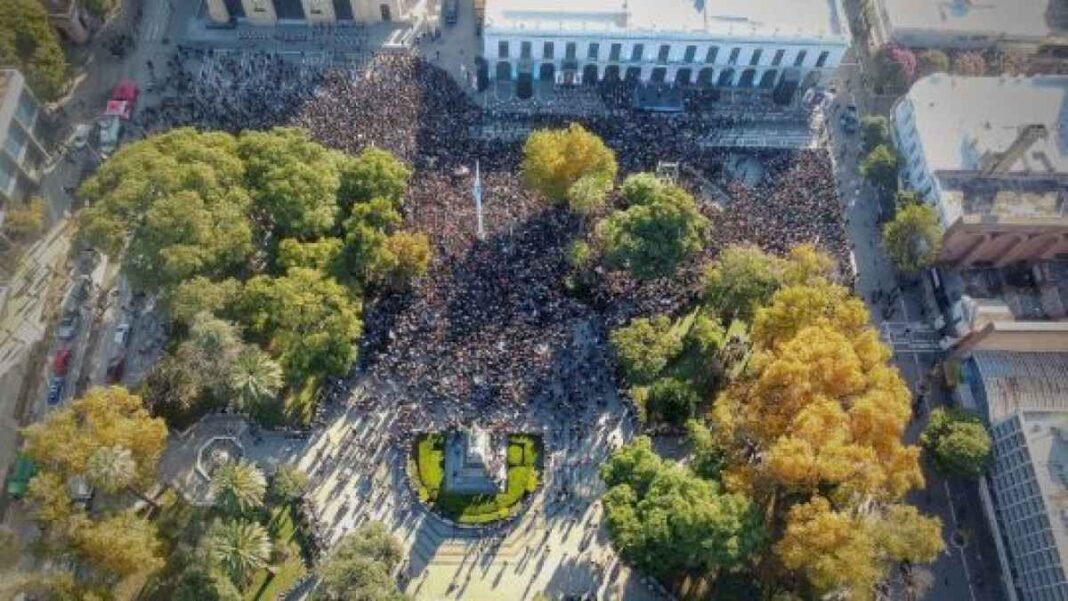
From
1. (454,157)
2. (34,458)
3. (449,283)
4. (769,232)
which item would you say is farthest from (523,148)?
(34,458)

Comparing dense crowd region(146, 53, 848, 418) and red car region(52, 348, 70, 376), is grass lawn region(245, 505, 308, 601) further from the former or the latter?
red car region(52, 348, 70, 376)

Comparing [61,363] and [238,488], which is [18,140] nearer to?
[61,363]

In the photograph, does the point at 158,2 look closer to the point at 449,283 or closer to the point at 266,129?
the point at 266,129

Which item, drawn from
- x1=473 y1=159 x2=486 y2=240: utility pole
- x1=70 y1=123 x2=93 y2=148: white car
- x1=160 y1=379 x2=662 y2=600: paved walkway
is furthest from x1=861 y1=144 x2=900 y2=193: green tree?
x1=70 y1=123 x2=93 y2=148: white car

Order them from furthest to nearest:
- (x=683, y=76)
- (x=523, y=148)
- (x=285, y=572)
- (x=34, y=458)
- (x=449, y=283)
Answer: (x=683, y=76)
(x=523, y=148)
(x=449, y=283)
(x=285, y=572)
(x=34, y=458)

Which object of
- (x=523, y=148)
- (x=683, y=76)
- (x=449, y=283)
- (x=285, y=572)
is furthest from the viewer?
(x=683, y=76)

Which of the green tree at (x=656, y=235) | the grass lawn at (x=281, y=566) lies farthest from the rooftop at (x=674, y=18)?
the grass lawn at (x=281, y=566)

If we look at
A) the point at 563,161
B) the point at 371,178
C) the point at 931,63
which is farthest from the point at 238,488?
the point at 931,63
